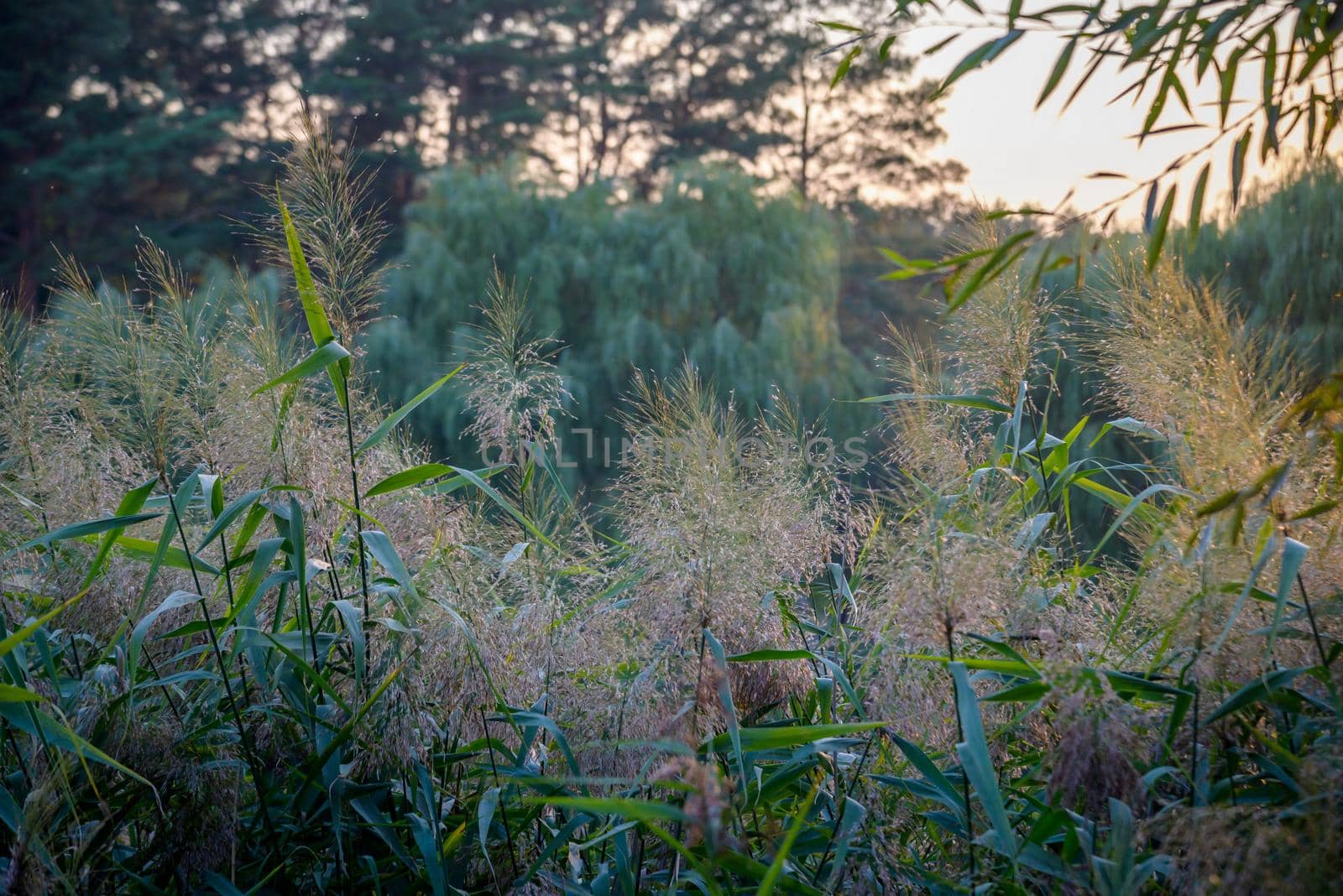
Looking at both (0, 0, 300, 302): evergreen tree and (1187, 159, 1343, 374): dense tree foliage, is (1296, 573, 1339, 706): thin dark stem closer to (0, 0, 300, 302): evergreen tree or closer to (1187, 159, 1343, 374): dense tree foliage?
(1187, 159, 1343, 374): dense tree foliage

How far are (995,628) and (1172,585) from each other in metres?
0.25

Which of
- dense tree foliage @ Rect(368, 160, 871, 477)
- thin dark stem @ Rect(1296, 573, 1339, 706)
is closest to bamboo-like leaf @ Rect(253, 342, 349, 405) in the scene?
thin dark stem @ Rect(1296, 573, 1339, 706)

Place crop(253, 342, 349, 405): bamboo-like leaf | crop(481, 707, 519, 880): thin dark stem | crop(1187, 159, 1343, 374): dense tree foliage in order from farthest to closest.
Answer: crop(1187, 159, 1343, 374): dense tree foliage → crop(481, 707, 519, 880): thin dark stem → crop(253, 342, 349, 405): bamboo-like leaf

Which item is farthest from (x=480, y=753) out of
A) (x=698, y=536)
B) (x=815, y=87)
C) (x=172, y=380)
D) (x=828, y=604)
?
(x=815, y=87)

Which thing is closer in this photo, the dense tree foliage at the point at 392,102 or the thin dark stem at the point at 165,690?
the thin dark stem at the point at 165,690

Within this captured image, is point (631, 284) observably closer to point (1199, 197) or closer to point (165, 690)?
point (165, 690)

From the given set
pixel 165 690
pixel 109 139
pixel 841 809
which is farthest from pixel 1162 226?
pixel 109 139

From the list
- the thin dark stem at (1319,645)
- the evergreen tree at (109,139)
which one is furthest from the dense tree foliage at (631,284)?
the thin dark stem at (1319,645)

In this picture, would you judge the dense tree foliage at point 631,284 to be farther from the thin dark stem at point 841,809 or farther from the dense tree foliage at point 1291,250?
the thin dark stem at point 841,809

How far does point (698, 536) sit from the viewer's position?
5.01ft

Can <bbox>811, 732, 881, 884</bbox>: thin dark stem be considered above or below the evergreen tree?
below

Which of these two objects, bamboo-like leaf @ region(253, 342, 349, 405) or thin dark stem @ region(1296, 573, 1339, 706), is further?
bamboo-like leaf @ region(253, 342, 349, 405)

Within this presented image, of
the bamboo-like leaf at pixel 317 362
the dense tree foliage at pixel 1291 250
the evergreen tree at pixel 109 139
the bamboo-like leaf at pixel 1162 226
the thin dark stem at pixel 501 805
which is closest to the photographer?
the bamboo-like leaf at pixel 1162 226

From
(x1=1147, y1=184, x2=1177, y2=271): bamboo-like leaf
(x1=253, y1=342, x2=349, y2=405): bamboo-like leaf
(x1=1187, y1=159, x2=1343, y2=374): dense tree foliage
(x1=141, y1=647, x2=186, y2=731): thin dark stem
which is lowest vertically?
(x1=141, y1=647, x2=186, y2=731): thin dark stem
